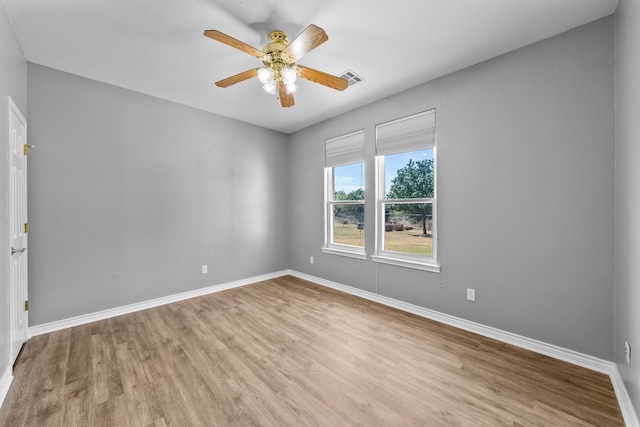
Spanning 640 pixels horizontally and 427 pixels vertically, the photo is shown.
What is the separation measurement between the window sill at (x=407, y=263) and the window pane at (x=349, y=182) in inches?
38.2

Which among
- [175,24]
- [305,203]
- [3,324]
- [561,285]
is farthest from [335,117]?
[3,324]

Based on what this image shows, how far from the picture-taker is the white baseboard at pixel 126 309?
8.90 ft

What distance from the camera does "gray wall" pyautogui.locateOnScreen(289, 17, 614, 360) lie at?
2068 millimetres

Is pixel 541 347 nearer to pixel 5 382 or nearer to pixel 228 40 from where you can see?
pixel 228 40

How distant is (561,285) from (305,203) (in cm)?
361

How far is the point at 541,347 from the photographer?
231cm

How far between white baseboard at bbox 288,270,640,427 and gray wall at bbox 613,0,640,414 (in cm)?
9

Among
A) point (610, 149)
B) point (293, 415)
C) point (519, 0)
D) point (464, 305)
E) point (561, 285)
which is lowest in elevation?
point (293, 415)

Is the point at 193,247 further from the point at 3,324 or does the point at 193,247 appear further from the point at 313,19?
the point at 313,19

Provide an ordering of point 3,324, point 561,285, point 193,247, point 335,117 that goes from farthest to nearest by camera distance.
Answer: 1. point 335,117
2. point 193,247
3. point 561,285
4. point 3,324

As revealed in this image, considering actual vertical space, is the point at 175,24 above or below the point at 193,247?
above

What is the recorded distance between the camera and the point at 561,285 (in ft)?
7.32

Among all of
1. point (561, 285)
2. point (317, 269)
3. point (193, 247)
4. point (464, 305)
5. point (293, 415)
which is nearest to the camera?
point (293, 415)

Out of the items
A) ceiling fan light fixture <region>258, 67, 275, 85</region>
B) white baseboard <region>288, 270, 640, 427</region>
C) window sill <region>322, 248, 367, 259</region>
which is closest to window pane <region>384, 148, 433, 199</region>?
window sill <region>322, 248, 367, 259</region>
